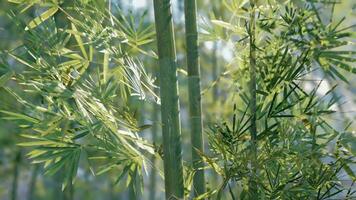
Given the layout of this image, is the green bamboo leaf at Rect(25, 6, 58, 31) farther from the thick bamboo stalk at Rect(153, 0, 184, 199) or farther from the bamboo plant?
the bamboo plant

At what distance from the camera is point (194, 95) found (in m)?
2.65

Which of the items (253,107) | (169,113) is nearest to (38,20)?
(169,113)

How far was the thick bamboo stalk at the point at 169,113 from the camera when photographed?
2523 millimetres

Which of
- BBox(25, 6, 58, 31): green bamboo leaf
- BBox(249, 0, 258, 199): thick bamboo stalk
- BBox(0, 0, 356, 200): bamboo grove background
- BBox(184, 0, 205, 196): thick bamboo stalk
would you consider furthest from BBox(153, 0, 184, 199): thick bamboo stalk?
BBox(25, 6, 58, 31): green bamboo leaf

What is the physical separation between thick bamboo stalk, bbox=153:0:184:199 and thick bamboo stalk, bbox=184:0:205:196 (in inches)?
4.5

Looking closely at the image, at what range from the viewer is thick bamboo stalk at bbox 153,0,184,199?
2523 mm

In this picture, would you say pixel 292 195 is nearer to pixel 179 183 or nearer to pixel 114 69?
pixel 179 183

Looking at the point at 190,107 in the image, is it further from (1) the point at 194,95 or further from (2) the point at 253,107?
(2) the point at 253,107

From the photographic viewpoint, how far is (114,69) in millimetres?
2744

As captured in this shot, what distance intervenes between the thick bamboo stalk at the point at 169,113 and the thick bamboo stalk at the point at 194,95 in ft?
0.37

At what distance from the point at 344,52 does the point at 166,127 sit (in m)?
0.79

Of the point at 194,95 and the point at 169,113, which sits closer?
the point at 169,113

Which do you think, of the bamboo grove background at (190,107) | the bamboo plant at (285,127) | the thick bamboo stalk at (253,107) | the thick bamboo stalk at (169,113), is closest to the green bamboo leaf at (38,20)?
the bamboo grove background at (190,107)

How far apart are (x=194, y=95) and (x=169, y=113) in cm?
17
